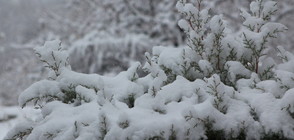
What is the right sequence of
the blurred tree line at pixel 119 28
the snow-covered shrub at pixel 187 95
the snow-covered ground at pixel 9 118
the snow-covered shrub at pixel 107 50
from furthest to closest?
the blurred tree line at pixel 119 28 → the snow-covered shrub at pixel 107 50 → the snow-covered ground at pixel 9 118 → the snow-covered shrub at pixel 187 95

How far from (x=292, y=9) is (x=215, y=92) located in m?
8.98

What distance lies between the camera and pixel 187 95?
235 centimetres

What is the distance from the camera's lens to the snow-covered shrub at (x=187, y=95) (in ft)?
6.73

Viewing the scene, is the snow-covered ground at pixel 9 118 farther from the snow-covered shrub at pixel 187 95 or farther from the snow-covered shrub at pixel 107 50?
the snow-covered shrub at pixel 187 95

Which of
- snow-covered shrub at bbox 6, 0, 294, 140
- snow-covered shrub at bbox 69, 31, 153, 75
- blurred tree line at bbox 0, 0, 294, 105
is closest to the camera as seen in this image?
snow-covered shrub at bbox 6, 0, 294, 140

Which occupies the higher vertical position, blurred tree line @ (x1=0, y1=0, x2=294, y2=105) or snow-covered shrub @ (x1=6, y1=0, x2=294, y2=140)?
snow-covered shrub @ (x1=6, y1=0, x2=294, y2=140)

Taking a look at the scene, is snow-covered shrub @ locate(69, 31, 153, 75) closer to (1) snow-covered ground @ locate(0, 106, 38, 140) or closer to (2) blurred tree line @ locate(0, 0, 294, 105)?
(2) blurred tree line @ locate(0, 0, 294, 105)

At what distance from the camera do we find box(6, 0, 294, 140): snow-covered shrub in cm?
205

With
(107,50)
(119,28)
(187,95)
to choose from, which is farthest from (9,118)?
(187,95)

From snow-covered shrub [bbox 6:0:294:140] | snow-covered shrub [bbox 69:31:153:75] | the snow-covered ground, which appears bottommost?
the snow-covered ground

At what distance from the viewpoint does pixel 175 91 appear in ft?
7.73

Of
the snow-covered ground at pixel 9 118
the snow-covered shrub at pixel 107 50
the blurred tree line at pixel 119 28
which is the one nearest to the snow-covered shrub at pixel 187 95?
the snow-covered ground at pixel 9 118

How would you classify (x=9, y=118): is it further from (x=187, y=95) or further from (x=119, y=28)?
(x=187, y=95)

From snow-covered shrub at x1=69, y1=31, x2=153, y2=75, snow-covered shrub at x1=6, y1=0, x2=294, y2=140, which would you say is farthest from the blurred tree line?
snow-covered shrub at x1=6, y1=0, x2=294, y2=140
